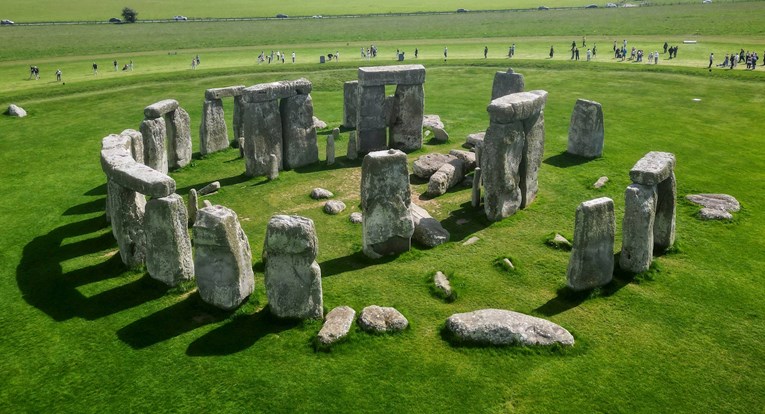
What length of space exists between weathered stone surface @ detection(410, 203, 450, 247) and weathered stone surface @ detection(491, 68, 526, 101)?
466 inches

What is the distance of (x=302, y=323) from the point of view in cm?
1201

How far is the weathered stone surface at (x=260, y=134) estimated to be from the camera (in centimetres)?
2067

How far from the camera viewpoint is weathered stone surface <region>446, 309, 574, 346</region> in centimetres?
1119

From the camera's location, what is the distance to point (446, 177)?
19.2 meters

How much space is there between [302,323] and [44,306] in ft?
18.2

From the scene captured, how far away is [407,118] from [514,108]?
7.51 m

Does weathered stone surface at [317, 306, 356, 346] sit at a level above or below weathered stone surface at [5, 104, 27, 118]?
below

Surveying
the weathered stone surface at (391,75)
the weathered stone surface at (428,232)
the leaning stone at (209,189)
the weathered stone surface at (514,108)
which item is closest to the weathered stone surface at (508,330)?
the weathered stone surface at (428,232)

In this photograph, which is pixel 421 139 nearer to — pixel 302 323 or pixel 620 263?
pixel 620 263

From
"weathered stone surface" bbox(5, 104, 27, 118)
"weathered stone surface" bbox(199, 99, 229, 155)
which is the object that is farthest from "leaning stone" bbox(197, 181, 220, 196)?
"weathered stone surface" bbox(5, 104, 27, 118)

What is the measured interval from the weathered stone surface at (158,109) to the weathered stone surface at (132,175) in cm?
415

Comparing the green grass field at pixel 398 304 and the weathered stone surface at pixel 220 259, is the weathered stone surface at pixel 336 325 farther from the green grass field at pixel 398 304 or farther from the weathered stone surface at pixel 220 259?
the weathered stone surface at pixel 220 259

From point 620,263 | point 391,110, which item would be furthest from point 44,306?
point 391,110

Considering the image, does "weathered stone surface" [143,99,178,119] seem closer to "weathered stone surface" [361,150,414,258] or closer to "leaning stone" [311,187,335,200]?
"leaning stone" [311,187,335,200]
